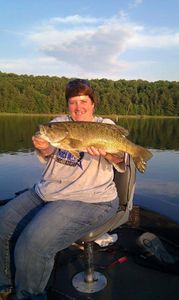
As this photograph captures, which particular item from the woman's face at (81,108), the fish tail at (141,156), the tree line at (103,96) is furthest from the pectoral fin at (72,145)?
the tree line at (103,96)

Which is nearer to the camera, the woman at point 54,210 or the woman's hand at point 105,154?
the woman at point 54,210

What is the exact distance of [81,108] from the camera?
3910 mm

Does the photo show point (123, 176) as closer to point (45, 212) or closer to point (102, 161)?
point (102, 161)

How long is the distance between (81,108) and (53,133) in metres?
0.43

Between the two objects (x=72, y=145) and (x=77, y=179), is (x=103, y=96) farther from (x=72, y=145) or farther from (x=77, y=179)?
(x=77, y=179)

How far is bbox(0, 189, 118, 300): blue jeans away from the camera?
10.3 ft

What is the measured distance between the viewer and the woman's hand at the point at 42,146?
3.73 metres

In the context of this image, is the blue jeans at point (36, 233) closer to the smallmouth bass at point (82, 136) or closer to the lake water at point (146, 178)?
the smallmouth bass at point (82, 136)

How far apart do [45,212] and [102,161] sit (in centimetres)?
81

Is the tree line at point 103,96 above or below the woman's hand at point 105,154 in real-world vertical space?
below

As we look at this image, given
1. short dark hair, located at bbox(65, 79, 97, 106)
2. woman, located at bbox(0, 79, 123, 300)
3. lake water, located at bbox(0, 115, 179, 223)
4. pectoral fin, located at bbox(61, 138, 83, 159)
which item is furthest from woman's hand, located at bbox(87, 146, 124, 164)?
lake water, located at bbox(0, 115, 179, 223)

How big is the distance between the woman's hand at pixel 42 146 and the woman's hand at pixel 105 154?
1.40 ft

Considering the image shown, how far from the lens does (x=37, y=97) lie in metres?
82.6

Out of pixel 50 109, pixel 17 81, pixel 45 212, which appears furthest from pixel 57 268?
pixel 17 81
